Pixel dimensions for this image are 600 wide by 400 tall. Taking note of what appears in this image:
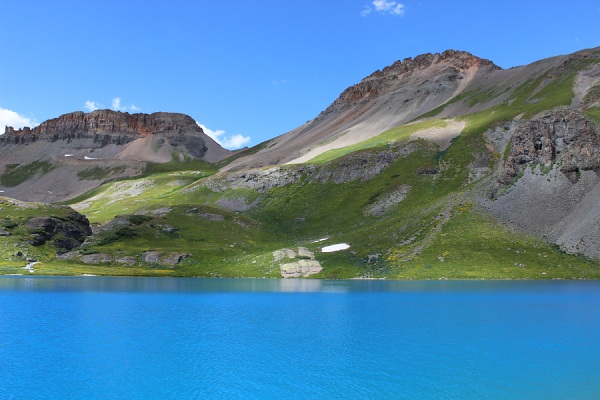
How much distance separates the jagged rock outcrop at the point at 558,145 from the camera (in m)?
128

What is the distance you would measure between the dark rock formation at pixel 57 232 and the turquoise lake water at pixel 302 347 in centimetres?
7607

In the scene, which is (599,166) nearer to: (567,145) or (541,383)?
(567,145)

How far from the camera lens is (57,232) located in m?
144

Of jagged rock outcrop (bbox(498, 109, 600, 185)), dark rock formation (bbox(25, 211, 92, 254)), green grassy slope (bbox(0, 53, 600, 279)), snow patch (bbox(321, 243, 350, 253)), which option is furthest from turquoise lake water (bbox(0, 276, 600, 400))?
dark rock formation (bbox(25, 211, 92, 254))

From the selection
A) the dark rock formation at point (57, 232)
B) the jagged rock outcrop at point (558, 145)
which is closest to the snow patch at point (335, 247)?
the jagged rock outcrop at point (558, 145)

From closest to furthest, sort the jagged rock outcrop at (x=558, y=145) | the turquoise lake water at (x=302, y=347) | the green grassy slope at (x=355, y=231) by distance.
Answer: the turquoise lake water at (x=302, y=347), the green grassy slope at (x=355, y=231), the jagged rock outcrop at (x=558, y=145)

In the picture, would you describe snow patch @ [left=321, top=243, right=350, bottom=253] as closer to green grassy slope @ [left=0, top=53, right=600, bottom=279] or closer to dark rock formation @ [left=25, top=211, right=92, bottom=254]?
green grassy slope @ [left=0, top=53, right=600, bottom=279]

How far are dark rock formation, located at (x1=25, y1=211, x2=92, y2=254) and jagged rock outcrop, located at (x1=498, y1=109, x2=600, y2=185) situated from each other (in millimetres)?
126261

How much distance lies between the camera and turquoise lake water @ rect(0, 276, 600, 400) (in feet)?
95.5

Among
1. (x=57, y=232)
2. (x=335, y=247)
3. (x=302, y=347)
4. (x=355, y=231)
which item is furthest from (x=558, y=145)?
(x=57, y=232)

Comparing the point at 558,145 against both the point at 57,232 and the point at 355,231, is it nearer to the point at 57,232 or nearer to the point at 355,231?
the point at 355,231

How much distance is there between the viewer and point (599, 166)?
125 meters

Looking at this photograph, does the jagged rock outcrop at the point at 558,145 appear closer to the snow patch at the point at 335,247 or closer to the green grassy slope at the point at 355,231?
the green grassy slope at the point at 355,231

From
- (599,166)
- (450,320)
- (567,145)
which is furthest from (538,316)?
(567,145)
